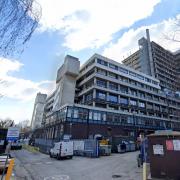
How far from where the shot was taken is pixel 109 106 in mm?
51000

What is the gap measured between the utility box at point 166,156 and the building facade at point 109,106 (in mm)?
30503

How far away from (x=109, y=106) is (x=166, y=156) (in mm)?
42880

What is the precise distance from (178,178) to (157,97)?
2612 inches

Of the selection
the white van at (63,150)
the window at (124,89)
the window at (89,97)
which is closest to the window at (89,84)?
the window at (89,97)

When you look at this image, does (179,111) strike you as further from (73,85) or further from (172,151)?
(172,151)

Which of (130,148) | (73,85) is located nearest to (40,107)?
(73,85)

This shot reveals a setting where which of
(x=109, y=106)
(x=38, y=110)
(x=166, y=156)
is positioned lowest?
(x=166, y=156)

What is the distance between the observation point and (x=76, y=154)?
91.1ft

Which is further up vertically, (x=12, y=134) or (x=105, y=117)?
(x=105, y=117)

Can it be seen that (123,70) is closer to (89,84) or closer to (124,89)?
(124,89)

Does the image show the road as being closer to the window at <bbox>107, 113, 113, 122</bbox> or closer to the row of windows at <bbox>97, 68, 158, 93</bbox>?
the window at <bbox>107, 113, 113, 122</bbox>

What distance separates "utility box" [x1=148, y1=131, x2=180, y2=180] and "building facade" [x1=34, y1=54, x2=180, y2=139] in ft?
100

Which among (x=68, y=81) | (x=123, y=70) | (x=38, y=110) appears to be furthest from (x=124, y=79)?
(x=38, y=110)

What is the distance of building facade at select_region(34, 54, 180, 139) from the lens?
133 feet
